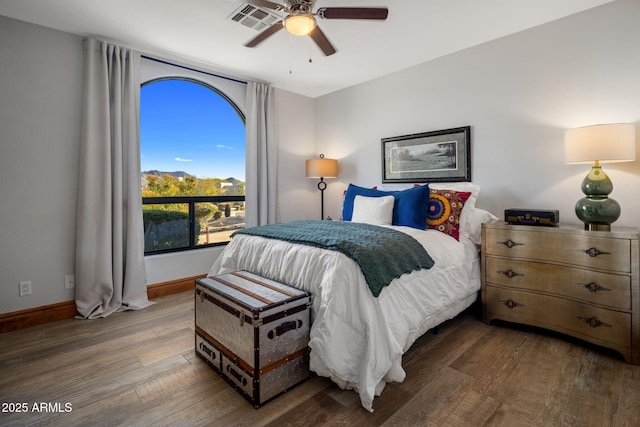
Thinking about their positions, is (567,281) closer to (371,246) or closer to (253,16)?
(371,246)

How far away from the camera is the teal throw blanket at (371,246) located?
171 centimetres

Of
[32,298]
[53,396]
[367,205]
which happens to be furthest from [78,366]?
[367,205]

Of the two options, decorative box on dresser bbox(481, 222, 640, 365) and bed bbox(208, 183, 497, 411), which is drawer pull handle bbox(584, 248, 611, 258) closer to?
decorative box on dresser bbox(481, 222, 640, 365)

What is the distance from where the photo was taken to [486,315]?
8.28 feet

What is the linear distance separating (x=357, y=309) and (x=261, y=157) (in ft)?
9.05

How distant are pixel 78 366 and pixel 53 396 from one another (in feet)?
1.01

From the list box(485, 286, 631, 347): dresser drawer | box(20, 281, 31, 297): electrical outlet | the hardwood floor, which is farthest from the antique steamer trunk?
box(20, 281, 31, 297): electrical outlet

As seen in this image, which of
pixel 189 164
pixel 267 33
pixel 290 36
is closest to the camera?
pixel 267 33

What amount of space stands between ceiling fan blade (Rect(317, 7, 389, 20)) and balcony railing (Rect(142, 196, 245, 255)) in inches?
97.6

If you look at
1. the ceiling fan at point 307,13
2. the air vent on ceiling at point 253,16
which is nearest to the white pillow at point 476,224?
the ceiling fan at point 307,13

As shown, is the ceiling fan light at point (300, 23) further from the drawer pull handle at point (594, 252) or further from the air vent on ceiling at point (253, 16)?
the drawer pull handle at point (594, 252)

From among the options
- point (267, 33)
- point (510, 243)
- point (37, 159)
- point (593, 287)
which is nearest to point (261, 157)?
point (267, 33)

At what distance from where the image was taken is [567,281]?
2.14 m

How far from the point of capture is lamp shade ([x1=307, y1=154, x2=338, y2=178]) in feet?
13.4
